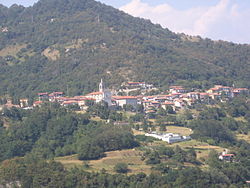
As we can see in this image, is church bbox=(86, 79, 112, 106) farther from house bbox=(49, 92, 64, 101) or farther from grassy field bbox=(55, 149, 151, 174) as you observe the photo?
grassy field bbox=(55, 149, 151, 174)

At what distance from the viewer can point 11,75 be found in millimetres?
139125

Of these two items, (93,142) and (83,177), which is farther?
→ (93,142)

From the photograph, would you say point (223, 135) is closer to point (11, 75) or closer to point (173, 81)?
point (173, 81)

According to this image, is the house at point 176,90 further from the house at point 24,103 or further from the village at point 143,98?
the house at point 24,103

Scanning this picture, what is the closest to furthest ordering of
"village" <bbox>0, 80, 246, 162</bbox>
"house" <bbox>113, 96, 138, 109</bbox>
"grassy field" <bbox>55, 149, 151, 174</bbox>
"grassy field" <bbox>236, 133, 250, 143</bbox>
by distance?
"grassy field" <bbox>55, 149, 151, 174</bbox>
"grassy field" <bbox>236, 133, 250, 143</bbox>
"village" <bbox>0, 80, 246, 162</bbox>
"house" <bbox>113, 96, 138, 109</bbox>

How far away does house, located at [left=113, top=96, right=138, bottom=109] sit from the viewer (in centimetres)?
10881

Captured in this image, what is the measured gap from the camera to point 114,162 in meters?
76.7

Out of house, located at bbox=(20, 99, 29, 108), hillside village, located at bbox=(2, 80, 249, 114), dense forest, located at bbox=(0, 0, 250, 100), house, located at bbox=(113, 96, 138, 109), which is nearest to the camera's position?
house, located at bbox=(113, 96, 138, 109)

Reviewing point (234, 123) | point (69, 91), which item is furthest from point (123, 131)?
point (69, 91)

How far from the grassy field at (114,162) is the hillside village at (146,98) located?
25578 millimetres

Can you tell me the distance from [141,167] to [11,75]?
2777 inches

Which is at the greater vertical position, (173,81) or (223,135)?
(173,81)

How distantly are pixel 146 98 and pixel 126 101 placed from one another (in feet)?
27.1

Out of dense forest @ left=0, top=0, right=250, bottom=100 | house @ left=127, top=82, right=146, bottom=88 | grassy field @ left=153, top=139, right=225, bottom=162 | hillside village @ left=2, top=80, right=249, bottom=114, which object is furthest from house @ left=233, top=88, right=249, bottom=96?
grassy field @ left=153, top=139, right=225, bottom=162
